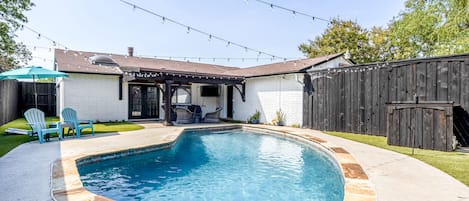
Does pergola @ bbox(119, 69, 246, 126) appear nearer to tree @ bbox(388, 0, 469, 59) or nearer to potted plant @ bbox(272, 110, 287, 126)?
potted plant @ bbox(272, 110, 287, 126)

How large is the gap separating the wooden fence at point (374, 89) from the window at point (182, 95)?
6.85m

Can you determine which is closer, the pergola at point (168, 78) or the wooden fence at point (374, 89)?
the wooden fence at point (374, 89)

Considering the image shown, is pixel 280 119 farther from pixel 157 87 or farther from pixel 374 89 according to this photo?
pixel 157 87

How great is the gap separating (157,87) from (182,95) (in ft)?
9.16

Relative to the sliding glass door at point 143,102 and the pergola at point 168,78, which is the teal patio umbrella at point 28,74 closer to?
the pergola at point 168,78

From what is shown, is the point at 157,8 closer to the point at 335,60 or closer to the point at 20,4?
the point at 335,60

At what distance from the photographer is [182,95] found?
14.4 meters

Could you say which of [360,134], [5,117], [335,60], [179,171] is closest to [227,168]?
[179,171]

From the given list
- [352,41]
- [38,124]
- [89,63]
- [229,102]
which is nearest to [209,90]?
[229,102]

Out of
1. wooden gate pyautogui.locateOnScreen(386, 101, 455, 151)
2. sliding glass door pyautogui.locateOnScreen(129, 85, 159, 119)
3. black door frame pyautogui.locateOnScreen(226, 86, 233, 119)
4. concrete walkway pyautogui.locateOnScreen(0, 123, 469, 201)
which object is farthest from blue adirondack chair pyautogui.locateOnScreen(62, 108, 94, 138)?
wooden gate pyautogui.locateOnScreen(386, 101, 455, 151)

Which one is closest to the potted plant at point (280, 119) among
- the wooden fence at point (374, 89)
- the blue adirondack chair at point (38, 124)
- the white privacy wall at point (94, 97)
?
the wooden fence at point (374, 89)

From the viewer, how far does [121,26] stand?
10.8m

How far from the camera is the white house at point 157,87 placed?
1099cm

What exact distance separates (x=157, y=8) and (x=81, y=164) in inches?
221
